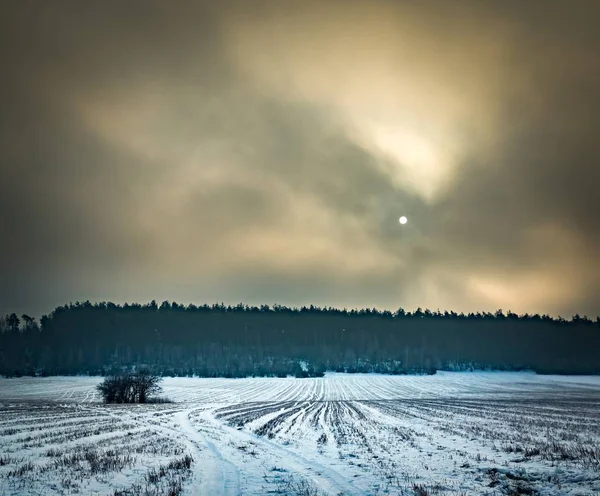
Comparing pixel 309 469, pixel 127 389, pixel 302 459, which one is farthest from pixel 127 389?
pixel 309 469

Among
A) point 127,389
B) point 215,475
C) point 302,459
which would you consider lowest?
point 127,389

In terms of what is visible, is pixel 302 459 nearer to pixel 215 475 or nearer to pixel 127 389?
pixel 215 475

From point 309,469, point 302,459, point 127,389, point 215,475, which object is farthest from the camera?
point 127,389

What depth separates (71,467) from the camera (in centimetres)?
1725

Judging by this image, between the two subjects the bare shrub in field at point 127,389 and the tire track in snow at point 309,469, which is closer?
the tire track in snow at point 309,469

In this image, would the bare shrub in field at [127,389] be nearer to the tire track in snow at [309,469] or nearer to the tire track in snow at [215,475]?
the tire track in snow at [309,469]

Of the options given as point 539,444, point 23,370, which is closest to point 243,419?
point 539,444

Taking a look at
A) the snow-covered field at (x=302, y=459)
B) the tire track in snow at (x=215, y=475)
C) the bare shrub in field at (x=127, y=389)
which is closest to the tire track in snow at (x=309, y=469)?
the snow-covered field at (x=302, y=459)

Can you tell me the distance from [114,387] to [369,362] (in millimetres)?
142188

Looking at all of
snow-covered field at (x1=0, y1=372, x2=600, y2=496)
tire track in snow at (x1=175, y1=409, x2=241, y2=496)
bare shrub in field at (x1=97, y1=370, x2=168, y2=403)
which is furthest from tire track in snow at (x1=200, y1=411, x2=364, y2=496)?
bare shrub in field at (x1=97, y1=370, x2=168, y2=403)

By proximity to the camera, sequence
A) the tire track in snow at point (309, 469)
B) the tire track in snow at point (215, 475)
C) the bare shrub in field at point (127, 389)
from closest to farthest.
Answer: the tire track in snow at point (215, 475)
the tire track in snow at point (309, 469)
the bare shrub in field at point (127, 389)

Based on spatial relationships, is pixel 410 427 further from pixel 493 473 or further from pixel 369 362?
pixel 369 362

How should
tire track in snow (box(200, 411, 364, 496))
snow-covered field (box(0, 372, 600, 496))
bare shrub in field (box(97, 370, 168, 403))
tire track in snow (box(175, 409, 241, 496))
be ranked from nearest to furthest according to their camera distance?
tire track in snow (box(175, 409, 241, 496)) < tire track in snow (box(200, 411, 364, 496)) < snow-covered field (box(0, 372, 600, 496)) < bare shrub in field (box(97, 370, 168, 403))

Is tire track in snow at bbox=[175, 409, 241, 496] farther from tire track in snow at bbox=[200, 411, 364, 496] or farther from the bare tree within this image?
the bare tree
